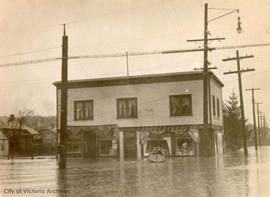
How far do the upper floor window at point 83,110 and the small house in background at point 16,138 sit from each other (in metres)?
14.7

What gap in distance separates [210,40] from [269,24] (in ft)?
43.0

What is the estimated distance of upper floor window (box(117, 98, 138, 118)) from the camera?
36.7m

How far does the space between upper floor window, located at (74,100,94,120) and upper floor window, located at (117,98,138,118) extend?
8.50 ft

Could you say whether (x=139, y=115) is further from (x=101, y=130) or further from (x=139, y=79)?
(x=101, y=130)

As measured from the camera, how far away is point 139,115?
120 feet

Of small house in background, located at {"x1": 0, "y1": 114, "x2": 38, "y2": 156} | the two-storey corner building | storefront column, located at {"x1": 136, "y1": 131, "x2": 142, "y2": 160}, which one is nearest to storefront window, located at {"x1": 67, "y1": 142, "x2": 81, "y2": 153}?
the two-storey corner building

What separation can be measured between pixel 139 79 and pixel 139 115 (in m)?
3.03

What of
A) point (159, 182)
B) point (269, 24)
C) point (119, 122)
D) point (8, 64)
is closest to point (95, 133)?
point (119, 122)

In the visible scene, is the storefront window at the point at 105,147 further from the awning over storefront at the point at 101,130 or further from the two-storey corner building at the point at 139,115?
the awning over storefront at the point at 101,130

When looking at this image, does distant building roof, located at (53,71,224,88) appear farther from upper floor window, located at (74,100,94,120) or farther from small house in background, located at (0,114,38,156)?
small house in background, located at (0,114,38,156)

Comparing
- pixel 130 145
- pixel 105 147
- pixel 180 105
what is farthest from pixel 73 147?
pixel 180 105

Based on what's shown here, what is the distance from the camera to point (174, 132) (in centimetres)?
3538

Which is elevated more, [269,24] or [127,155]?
[269,24]

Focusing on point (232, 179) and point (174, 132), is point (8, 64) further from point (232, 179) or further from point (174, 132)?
point (174, 132)
